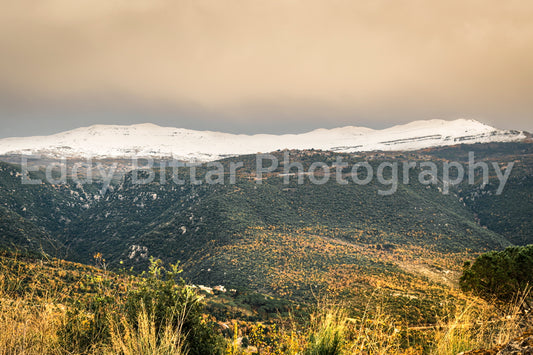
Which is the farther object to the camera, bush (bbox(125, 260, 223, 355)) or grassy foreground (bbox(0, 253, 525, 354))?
bush (bbox(125, 260, 223, 355))

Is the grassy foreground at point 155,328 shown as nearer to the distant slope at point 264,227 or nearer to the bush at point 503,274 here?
the bush at point 503,274

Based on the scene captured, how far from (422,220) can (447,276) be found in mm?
42964

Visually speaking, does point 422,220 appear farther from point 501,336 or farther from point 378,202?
point 501,336

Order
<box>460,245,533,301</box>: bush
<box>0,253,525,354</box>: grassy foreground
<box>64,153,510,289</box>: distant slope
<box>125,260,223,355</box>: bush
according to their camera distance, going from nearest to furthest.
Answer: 1. <box>0,253,525,354</box>: grassy foreground
2. <box>125,260,223,355</box>: bush
3. <box>460,245,533,301</box>: bush
4. <box>64,153,510,289</box>: distant slope

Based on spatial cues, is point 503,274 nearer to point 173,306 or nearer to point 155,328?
point 173,306

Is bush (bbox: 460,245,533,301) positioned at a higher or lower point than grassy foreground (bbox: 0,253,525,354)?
lower

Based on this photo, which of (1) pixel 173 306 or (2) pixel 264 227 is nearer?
(1) pixel 173 306

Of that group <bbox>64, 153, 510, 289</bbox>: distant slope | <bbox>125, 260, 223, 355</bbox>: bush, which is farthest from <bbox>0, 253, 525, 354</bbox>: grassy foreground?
<bbox>64, 153, 510, 289</bbox>: distant slope

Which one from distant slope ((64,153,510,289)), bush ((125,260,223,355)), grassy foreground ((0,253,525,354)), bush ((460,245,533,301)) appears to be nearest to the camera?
grassy foreground ((0,253,525,354))

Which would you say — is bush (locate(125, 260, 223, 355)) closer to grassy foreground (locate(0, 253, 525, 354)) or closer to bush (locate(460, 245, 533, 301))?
grassy foreground (locate(0, 253, 525, 354))

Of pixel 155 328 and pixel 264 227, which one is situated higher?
pixel 155 328

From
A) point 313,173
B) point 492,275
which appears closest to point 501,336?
point 492,275

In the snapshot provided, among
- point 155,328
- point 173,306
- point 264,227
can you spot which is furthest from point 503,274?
point 264,227

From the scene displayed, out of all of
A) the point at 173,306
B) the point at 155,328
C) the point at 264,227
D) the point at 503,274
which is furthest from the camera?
the point at 264,227
